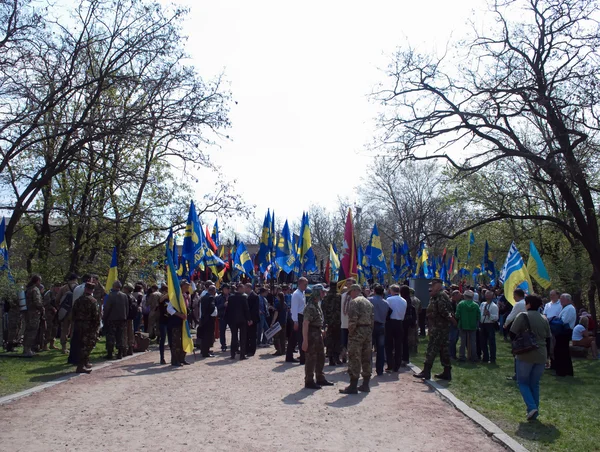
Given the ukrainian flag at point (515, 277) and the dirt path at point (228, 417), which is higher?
the ukrainian flag at point (515, 277)

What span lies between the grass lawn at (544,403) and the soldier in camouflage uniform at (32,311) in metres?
9.58

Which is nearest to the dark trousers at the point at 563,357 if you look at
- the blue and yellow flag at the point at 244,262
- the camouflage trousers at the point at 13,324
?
the blue and yellow flag at the point at 244,262

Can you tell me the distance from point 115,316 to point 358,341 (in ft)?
22.1

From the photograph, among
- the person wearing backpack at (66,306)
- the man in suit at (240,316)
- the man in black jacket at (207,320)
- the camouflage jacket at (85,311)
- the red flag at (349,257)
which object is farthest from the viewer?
the man in black jacket at (207,320)

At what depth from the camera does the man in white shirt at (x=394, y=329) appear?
522 inches

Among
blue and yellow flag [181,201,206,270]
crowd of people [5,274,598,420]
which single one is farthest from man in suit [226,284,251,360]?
blue and yellow flag [181,201,206,270]

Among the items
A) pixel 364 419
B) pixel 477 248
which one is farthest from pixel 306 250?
pixel 477 248

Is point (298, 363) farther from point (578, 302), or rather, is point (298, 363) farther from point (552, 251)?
point (552, 251)

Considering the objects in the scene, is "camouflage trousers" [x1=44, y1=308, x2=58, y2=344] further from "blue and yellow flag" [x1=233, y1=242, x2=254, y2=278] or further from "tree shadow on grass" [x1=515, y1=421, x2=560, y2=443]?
"tree shadow on grass" [x1=515, y1=421, x2=560, y2=443]

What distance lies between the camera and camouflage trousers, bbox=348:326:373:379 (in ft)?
34.1

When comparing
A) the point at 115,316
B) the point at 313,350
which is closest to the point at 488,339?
the point at 313,350

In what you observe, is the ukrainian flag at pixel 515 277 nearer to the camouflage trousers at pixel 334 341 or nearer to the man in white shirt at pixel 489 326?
the man in white shirt at pixel 489 326

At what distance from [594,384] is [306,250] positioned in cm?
1063

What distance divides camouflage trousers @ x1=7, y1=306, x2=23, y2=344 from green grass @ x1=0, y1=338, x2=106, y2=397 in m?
0.40
